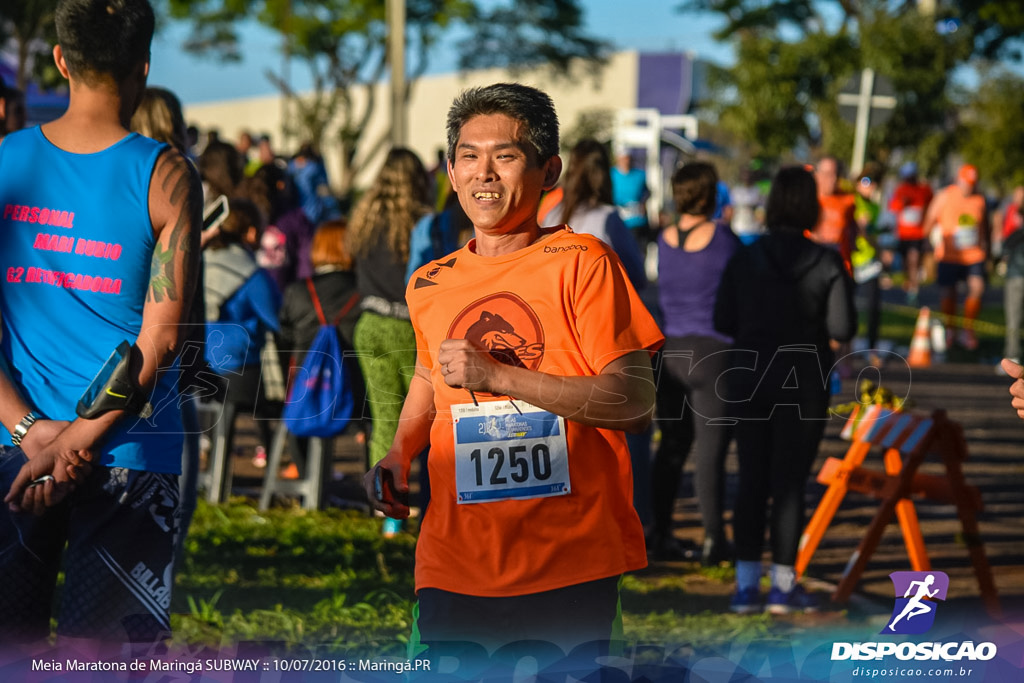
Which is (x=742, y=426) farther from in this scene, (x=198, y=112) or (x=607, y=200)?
(x=198, y=112)

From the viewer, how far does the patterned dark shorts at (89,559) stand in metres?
2.79

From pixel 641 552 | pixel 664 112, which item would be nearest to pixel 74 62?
pixel 641 552

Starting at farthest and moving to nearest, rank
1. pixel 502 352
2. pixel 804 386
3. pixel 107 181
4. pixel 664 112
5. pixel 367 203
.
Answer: pixel 664 112
pixel 367 203
pixel 804 386
pixel 107 181
pixel 502 352

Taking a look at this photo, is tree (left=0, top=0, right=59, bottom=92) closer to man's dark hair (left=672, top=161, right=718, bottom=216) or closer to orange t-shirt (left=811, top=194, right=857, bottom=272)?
orange t-shirt (left=811, top=194, right=857, bottom=272)

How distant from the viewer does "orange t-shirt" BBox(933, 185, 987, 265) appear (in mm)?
14406

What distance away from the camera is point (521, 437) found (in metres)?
2.67

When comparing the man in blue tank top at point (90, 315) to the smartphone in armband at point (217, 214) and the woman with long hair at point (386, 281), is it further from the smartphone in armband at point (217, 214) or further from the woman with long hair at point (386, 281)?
the woman with long hair at point (386, 281)

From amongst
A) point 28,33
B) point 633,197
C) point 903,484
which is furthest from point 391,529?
point 28,33

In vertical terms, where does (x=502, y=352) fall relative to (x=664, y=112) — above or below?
below

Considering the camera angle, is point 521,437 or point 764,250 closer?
point 521,437

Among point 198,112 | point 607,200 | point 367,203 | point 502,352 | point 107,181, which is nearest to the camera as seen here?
point 502,352

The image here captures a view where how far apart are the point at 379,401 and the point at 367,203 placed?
1084 millimetres

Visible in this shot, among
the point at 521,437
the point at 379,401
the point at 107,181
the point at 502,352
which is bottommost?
the point at 379,401

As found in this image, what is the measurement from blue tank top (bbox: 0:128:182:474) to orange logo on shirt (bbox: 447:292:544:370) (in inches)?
32.4
